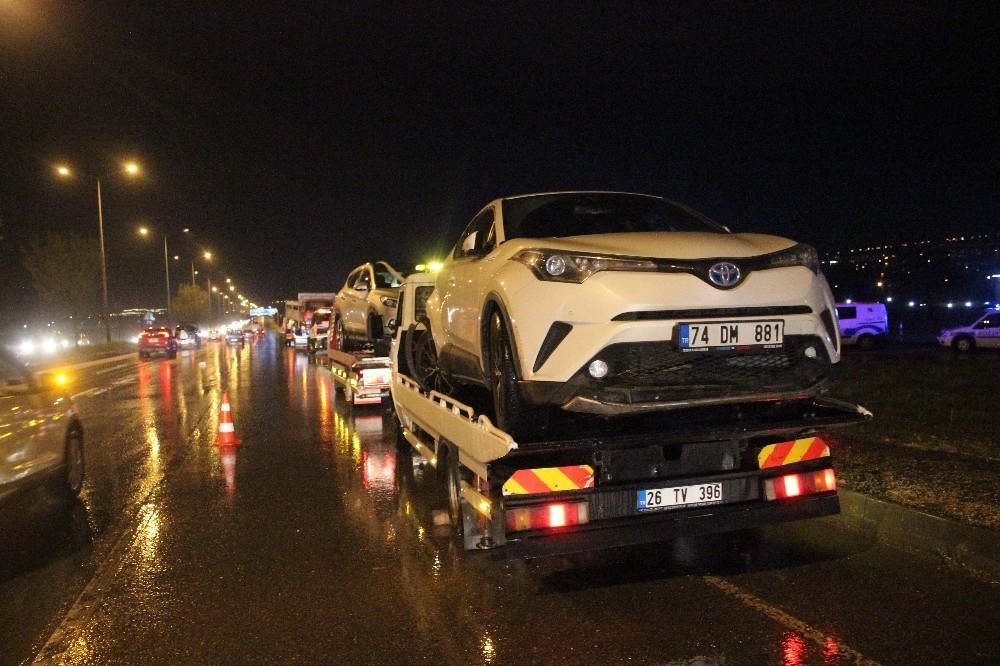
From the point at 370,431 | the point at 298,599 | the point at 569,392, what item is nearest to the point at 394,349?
the point at 370,431

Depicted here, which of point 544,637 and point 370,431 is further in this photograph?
point 370,431

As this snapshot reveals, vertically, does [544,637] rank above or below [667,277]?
below

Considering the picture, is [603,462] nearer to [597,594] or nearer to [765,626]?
[597,594]

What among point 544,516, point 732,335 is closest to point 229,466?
point 544,516

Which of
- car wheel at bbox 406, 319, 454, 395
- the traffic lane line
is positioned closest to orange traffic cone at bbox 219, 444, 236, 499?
car wheel at bbox 406, 319, 454, 395

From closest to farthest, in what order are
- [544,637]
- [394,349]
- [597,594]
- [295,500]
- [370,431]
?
1. [544,637]
2. [597,594]
3. [295,500]
4. [394,349]
5. [370,431]

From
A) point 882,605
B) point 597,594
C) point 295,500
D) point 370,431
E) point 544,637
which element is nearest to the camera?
point 544,637

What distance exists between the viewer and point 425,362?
7.81 m

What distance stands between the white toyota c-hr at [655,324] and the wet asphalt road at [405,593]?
1.14 m

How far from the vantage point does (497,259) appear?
17.2 feet

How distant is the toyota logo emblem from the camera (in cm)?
456

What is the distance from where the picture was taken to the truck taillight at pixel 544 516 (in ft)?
14.9

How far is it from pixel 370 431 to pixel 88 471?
4.13 m

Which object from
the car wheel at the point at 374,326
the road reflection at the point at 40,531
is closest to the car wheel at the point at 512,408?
the road reflection at the point at 40,531
